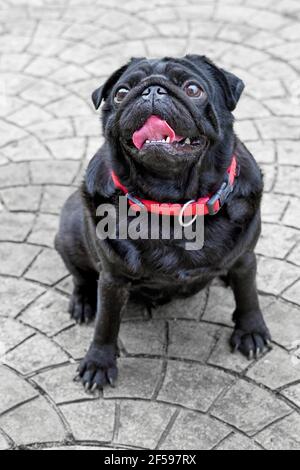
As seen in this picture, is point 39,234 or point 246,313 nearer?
point 246,313

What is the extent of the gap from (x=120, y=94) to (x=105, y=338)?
1175mm

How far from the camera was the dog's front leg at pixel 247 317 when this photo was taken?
140 inches

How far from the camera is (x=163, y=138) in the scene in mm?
2963

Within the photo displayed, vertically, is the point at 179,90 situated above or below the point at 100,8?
above

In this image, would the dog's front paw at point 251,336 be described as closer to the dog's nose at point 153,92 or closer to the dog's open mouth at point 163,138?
the dog's open mouth at point 163,138

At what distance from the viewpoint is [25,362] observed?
3.69m

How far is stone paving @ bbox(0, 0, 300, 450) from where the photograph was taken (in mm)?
3379

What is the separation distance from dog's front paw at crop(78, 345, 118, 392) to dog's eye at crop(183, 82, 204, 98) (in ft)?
4.29

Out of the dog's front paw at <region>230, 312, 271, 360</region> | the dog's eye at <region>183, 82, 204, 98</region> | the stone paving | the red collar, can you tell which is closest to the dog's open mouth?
the dog's eye at <region>183, 82, 204, 98</region>

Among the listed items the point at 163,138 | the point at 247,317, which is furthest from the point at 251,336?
the point at 163,138

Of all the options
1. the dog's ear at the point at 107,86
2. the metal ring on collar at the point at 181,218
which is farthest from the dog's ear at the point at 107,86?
the metal ring on collar at the point at 181,218
